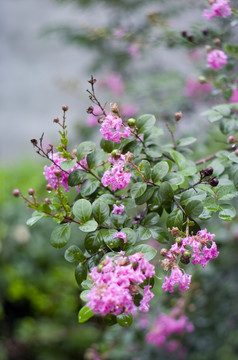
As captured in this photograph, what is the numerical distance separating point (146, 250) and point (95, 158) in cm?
22

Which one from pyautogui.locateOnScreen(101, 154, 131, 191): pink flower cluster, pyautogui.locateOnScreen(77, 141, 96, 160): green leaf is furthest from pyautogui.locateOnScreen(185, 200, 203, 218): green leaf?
pyautogui.locateOnScreen(77, 141, 96, 160): green leaf

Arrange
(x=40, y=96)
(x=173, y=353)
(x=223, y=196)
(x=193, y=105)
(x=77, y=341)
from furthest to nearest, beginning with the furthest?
1. (x=40, y=96)
2. (x=77, y=341)
3. (x=193, y=105)
4. (x=173, y=353)
5. (x=223, y=196)

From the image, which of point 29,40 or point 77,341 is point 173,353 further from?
point 29,40

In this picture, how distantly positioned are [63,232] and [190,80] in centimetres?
150

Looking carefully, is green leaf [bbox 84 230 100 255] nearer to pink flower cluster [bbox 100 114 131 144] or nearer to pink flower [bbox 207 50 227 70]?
pink flower cluster [bbox 100 114 131 144]

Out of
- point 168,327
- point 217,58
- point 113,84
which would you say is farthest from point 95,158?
point 113,84

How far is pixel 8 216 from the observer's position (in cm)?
289

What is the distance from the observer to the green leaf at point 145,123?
0.85 meters

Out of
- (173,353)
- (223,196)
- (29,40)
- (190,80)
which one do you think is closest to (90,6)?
(190,80)

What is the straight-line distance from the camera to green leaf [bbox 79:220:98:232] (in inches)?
28.5

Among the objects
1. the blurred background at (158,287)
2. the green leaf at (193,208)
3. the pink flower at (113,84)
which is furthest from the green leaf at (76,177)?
the pink flower at (113,84)

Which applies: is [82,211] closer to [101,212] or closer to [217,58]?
[101,212]

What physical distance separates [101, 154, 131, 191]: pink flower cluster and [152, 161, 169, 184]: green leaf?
0.06 m

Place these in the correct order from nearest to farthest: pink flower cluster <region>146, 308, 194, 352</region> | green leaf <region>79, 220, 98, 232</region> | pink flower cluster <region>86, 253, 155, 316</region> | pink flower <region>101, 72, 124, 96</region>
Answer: pink flower cluster <region>86, 253, 155, 316</region> → green leaf <region>79, 220, 98, 232</region> → pink flower cluster <region>146, 308, 194, 352</region> → pink flower <region>101, 72, 124, 96</region>
